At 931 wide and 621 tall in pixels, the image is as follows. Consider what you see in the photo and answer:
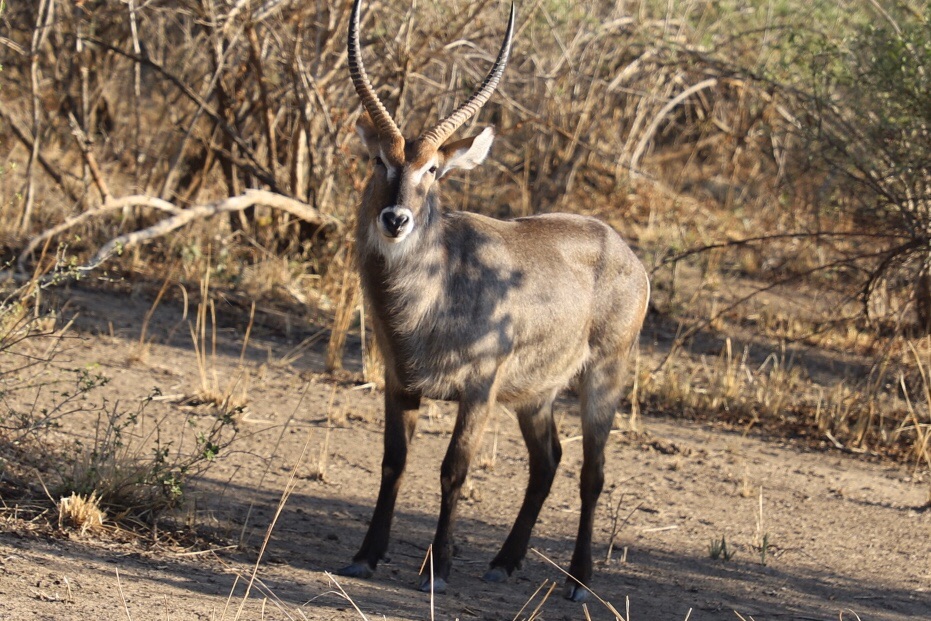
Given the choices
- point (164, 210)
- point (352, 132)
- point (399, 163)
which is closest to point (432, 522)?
point (399, 163)

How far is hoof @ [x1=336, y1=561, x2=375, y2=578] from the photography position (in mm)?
5094

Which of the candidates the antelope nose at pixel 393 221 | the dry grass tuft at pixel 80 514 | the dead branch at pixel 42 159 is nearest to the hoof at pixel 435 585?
the dry grass tuft at pixel 80 514

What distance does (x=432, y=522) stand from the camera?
6137 millimetres

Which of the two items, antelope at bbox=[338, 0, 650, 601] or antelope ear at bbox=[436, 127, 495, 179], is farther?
antelope ear at bbox=[436, 127, 495, 179]

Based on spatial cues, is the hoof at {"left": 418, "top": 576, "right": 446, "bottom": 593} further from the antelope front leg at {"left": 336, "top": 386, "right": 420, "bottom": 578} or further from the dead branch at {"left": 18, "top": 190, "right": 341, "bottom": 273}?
the dead branch at {"left": 18, "top": 190, "right": 341, "bottom": 273}

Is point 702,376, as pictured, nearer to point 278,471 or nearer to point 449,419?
point 449,419

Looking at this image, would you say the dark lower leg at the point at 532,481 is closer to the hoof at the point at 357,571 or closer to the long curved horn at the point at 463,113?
the hoof at the point at 357,571

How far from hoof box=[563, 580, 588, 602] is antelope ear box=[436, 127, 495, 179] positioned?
76.8 inches

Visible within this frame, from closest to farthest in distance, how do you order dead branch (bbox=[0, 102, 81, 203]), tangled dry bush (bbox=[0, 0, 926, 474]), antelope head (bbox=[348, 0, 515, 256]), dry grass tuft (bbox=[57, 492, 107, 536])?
dry grass tuft (bbox=[57, 492, 107, 536]), antelope head (bbox=[348, 0, 515, 256]), tangled dry bush (bbox=[0, 0, 926, 474]), dead branch (bbox=[0, 102, 81, 203])

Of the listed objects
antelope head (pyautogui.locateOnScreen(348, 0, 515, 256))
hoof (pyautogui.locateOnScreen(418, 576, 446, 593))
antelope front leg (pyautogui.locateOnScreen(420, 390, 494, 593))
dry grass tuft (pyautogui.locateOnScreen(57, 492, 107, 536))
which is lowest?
hoof (pyautogui.locateOnScreen(418, 576, 446, 593))

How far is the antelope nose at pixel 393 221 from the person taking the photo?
489 centimetres

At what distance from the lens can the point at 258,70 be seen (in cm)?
909

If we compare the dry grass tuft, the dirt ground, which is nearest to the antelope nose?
the dirt ground

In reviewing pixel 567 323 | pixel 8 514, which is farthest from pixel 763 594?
pixel 8 514
